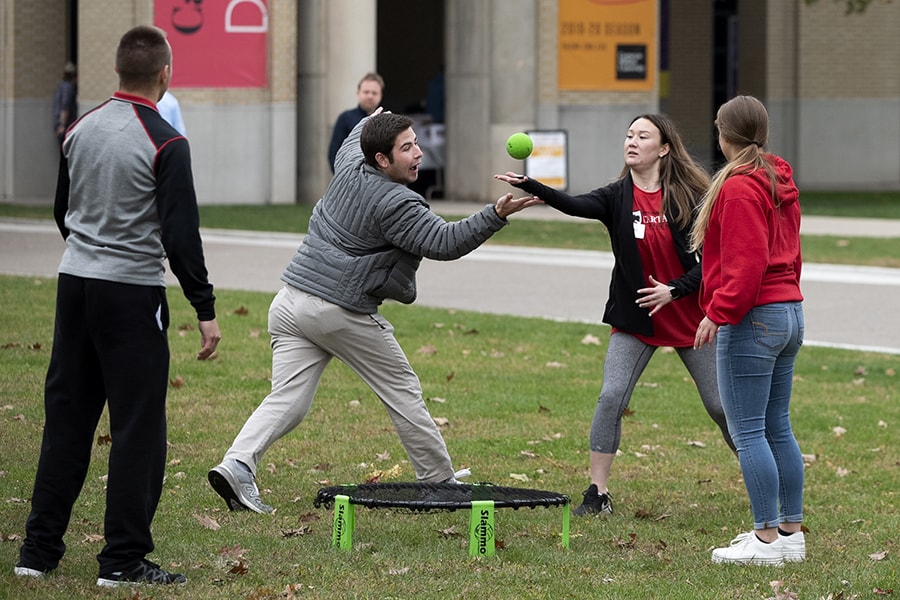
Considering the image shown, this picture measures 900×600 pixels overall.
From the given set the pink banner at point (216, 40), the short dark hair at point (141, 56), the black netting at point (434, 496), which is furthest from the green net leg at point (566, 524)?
the pink banner at point (216, 40)

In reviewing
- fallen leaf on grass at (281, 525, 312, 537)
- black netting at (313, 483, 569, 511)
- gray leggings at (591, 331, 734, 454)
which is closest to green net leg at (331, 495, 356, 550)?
black netting at (313, 483, 569, 511)

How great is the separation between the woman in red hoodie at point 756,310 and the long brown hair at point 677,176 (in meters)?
0.83

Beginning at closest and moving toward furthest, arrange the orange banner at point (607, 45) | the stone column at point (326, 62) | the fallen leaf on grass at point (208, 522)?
1. the fallen leaf on grass at point (208, 522)
2. the stone column at point (326, 62)
3. the orange banner at point (607, 45)

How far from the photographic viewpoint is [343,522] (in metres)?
5.84

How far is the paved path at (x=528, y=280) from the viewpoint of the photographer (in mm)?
12844

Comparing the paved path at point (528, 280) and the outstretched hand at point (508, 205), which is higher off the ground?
the outstretched hand at point (508, 205)

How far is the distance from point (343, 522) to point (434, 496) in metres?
0.41

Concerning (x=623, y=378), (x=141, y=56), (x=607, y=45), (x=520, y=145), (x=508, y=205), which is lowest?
(x=623, y=378)

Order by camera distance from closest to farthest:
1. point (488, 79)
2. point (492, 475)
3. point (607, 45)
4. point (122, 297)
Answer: point (122, 297) < point (492, 475) < point (488, 79) < point (607, 45)

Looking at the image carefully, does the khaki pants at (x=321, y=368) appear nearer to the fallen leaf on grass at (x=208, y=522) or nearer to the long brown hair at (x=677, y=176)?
the fallen leaf on grass at (x=208, y=522)

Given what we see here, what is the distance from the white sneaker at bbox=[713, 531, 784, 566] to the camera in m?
5.82

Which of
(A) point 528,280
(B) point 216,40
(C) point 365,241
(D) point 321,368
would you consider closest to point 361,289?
(C) point 365,241

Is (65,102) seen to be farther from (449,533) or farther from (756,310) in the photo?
(756,310)

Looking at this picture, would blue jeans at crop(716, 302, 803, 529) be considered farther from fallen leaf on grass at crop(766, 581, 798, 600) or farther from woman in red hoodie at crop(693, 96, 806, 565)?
fallen leaf on grass at crop(766, 581, 798, 600)
